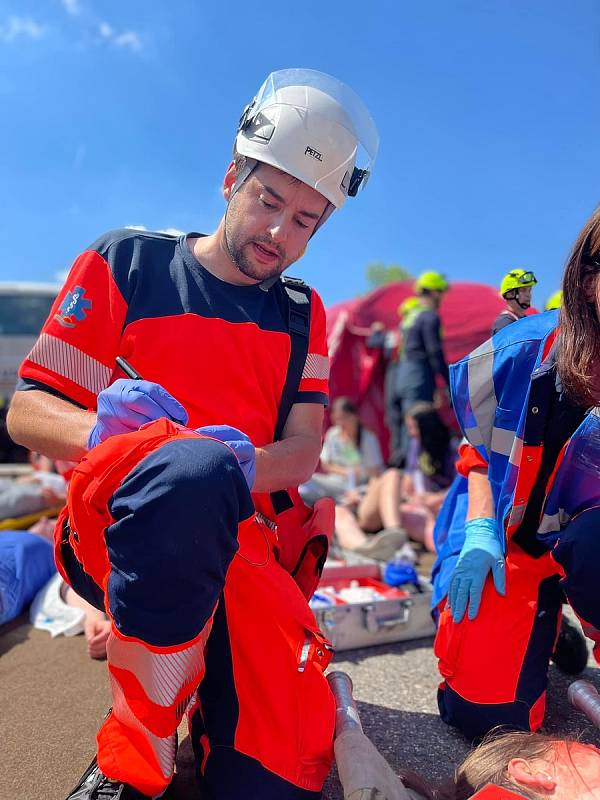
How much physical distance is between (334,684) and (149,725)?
1.73ft

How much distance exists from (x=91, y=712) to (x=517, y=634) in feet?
4.15

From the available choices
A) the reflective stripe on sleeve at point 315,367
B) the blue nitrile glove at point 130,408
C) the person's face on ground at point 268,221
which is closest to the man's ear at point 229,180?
the person's face on ground at point 268,221

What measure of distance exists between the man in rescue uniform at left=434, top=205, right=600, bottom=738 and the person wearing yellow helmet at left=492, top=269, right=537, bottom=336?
26 centimetres

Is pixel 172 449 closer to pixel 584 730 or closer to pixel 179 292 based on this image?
pixel 179 292

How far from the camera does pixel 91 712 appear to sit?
1.81 meters

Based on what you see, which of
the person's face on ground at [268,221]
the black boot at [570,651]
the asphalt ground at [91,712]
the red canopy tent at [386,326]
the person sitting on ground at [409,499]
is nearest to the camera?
the asphalt ground at [91,712]

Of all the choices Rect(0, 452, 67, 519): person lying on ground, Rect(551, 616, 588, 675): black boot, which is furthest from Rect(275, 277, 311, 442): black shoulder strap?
Rect(0, 452, 67, 519): person lying on ground

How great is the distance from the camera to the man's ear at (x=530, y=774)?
1.17 metres

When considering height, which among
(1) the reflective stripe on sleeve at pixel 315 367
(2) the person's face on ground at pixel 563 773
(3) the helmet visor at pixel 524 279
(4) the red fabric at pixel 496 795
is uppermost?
(3) the helmet visor at pixel 524 279

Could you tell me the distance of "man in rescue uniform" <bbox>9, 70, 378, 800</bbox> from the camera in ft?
3.68

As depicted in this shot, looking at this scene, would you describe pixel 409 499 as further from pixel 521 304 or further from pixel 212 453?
pixel 212 453

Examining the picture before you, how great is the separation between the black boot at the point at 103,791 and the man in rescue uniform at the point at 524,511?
96 centimetres

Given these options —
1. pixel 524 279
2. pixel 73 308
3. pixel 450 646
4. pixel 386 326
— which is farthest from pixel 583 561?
pixel 386 326

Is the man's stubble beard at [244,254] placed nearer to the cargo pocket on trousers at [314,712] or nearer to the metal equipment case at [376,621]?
the cargo pocket on trousers at [314,712]
